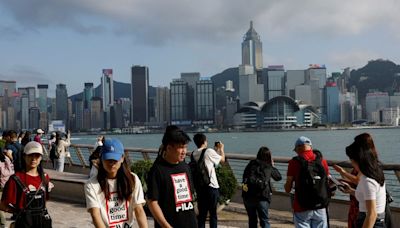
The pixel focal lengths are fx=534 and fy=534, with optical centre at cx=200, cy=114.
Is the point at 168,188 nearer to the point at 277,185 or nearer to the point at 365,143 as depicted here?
the point at 365,143

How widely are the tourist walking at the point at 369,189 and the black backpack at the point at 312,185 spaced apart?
81 centimetres

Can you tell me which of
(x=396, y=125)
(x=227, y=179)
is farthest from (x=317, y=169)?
(x=396, y=125)

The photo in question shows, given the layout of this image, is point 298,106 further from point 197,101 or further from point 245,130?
point 197,101

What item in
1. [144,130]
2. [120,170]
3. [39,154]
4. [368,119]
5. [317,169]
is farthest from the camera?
[368,119]

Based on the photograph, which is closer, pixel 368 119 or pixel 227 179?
pixel 227 179

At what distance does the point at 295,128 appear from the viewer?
521 feet

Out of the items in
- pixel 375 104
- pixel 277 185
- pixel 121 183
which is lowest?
pixel 277 185

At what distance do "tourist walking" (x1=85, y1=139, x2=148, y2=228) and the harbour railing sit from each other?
13.0 feet

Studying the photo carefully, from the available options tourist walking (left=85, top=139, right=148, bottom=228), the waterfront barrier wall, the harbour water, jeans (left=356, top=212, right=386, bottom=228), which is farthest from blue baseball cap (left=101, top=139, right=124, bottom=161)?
the waterfront barrier wall

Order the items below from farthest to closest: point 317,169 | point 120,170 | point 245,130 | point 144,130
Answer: point 144,130 → point 245,130 → point 317,169 → point 120,170

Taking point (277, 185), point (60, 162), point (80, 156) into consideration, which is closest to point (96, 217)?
point (277, 185)

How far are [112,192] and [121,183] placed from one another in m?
0.09

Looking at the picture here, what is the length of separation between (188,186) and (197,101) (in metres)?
194

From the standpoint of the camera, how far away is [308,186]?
5.09 m
